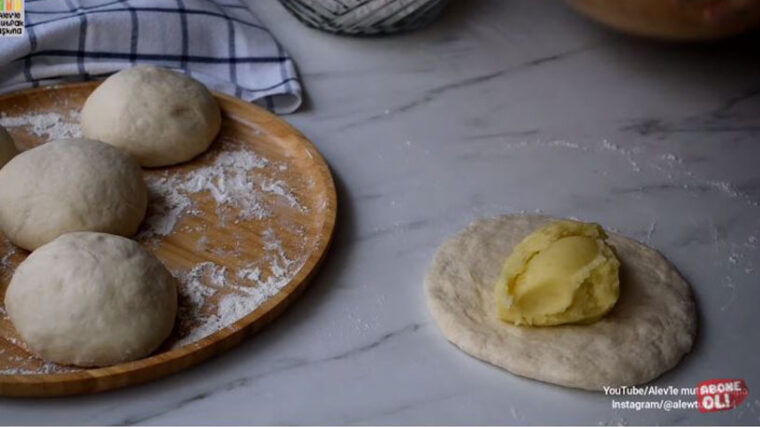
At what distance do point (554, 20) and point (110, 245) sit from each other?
47.4 inches

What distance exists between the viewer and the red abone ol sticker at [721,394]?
1140mm

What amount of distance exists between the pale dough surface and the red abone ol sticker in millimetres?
51

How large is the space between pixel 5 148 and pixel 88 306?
1.47 ft

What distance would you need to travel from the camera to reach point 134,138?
1.48 m

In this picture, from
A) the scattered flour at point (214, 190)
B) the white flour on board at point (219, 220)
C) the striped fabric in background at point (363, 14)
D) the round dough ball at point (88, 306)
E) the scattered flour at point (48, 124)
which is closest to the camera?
the round dough ball at point (88, 306)

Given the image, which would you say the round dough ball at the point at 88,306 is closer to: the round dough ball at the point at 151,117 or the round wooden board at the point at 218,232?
the round wooden board at the point at 218,232

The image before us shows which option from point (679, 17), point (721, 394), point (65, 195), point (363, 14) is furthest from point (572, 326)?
point (363, 14)

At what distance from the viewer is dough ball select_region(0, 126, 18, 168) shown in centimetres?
142

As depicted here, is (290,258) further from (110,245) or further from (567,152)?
(567,152)

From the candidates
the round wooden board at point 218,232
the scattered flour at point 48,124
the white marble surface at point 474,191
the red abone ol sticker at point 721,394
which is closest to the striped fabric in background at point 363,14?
the white marble surface at point 474,191

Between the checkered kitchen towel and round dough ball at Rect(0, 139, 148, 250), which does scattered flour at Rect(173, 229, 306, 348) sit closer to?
round dough ball at Rect(0, 139, 148, 250)

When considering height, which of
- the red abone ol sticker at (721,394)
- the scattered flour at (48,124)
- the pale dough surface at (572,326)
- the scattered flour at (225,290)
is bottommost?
the red abone ol sticker at (721,394)

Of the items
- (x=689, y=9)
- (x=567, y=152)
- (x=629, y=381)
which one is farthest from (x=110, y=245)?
(x=689, y=9)

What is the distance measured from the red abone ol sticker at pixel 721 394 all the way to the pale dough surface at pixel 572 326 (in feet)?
0.17
